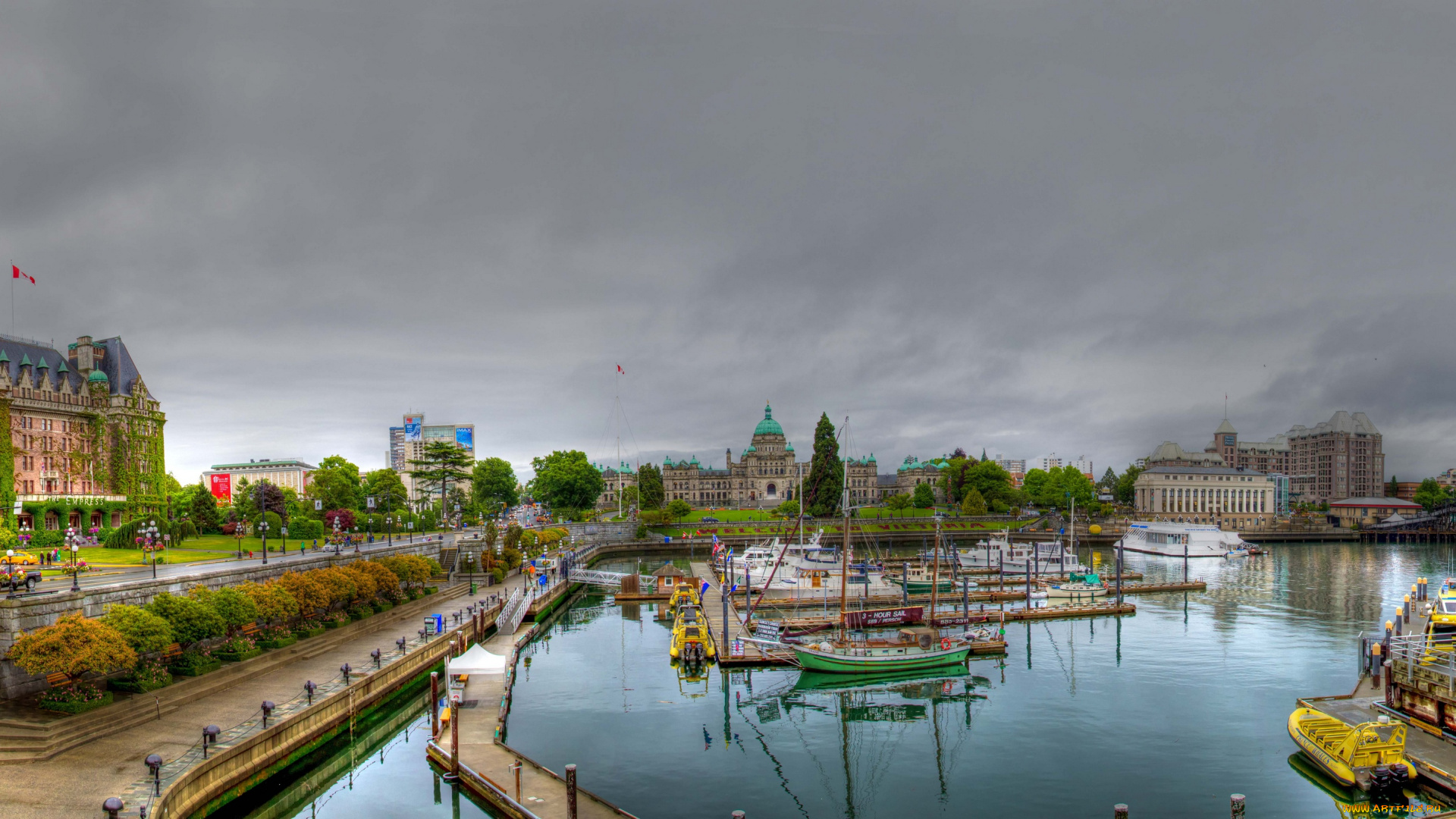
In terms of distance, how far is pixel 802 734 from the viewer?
3600 centimetres

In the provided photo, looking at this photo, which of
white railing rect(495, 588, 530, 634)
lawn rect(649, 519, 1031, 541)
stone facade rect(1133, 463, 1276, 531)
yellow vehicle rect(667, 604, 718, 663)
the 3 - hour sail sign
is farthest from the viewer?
stone facade rect(1133, 463, 1276, 531)

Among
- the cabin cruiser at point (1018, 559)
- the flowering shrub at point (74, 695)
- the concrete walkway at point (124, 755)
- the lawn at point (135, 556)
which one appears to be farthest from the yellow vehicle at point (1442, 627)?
the lawn at point (135, 556)

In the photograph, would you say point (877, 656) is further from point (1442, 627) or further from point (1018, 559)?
point (1018, 559)

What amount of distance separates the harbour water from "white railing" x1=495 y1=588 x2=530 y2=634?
2.91 meters

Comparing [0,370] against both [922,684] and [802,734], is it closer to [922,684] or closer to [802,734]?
[802,734]

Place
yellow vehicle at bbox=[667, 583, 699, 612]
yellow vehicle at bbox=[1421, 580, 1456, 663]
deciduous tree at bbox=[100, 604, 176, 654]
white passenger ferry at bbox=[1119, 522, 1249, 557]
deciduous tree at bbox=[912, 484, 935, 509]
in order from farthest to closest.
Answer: deciduous tree at bbox=[912, 484, 935, 509] → white passenger ferry at bbox=[1119, 522, 1249, 557] → yellow vehicle at bbox=[667, 583, 699, 612] → yellow vehicle at bbox=[1421, 580, 1456, 663] → deciduous tree at bbox=[100, 604, 176, 654]

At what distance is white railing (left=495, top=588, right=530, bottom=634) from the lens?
54.0m

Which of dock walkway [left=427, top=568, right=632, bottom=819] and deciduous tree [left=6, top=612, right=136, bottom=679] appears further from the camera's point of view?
deciduous tree [left=6, top=612, right=136, bottom=679]

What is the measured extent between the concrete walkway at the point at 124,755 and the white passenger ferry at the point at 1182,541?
111482 millimetres

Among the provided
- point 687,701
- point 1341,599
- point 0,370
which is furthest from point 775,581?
point 0,370

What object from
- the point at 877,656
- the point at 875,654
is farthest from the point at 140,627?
the point at 875,654

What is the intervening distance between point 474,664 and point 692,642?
14.1m

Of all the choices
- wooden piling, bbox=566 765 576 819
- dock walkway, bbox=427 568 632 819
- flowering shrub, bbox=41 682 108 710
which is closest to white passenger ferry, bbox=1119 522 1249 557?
dock walkway, bbox=427 568 632 819

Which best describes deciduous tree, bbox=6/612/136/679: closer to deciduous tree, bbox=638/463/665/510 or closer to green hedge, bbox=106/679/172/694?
green hedge, bbox=106/679/172/694
